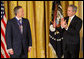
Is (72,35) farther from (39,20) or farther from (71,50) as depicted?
(39,20)

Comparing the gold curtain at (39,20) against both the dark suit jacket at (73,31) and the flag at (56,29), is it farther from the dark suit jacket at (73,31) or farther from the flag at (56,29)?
the dark suit jacket at (73,31)

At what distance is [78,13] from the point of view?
15.1ft

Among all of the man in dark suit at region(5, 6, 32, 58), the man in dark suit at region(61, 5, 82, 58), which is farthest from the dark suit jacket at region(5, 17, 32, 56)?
the man in dark suit at region(61, 5, 82, 58)

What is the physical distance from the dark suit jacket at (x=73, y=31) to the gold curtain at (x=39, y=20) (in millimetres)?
869

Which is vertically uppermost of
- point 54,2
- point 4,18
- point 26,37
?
point 54,2

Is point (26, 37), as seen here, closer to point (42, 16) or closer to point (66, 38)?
point (66, 38)

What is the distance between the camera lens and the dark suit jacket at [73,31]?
381cm

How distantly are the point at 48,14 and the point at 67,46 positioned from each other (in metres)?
1.15

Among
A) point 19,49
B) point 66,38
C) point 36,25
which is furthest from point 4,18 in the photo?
point 66,38

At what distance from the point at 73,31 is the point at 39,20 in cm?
118

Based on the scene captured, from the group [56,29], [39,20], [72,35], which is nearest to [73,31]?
[72,35]

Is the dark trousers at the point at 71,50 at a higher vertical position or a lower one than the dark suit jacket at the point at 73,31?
lower

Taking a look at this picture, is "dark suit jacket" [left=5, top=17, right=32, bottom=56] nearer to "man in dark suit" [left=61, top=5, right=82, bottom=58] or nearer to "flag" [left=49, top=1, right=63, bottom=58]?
"man in dark suit" [left=61, top=5, right=82, bottom=58]

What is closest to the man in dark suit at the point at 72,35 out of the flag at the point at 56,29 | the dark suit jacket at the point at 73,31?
the dark suit jacket at the point at 73,31
